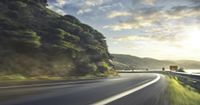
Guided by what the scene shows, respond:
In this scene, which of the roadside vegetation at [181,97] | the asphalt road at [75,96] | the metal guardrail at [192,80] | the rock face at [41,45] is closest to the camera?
the asphalt road at [75,96]

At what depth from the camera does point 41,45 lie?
156 feet

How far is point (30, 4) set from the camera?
226 feet

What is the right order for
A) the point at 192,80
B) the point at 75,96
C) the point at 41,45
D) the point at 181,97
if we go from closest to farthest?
the point at 75,96, the point at 181,97, the point at 192,80, the point at 41,45

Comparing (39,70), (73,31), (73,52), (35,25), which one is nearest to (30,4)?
(73,31)

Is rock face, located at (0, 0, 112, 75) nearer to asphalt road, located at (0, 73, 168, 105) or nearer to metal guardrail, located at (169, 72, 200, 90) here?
metal guardrail, located at (169, 72, 200, 90)

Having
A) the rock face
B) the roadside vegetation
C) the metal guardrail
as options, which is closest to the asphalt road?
the roadside vegetation

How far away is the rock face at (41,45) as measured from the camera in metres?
40.3

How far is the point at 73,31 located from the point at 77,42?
12.1 feet

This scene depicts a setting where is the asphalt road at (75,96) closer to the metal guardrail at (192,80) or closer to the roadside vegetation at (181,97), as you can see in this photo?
the roadside vegetation at (181,97)

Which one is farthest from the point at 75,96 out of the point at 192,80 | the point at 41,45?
the point at 41,45

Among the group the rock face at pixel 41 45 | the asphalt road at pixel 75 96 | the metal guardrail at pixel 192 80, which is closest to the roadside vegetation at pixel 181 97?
the asphalt road at pixel 75 96

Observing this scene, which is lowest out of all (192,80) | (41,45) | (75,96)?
(75,96)

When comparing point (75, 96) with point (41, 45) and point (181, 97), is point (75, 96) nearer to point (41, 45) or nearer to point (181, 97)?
point (181, 97)

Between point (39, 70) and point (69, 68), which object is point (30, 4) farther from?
point (39, 70)
